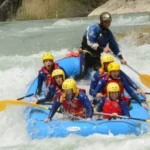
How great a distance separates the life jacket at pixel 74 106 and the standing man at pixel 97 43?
1478 millimetres

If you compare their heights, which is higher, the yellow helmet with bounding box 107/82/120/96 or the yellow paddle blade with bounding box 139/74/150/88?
the yellow helmet with bounding box 107/82/120/96

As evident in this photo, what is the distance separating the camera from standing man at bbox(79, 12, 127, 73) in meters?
6.93

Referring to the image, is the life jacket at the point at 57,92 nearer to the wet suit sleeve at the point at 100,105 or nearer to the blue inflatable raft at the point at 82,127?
the blue inflatable raft at the point at 82,127

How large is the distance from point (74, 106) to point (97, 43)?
68.0 inches

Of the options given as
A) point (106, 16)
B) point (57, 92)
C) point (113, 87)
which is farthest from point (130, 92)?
point (106, 16)

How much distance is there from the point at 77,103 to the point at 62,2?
1557 cm

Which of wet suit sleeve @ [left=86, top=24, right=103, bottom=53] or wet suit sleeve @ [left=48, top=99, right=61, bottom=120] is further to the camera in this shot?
wet suit sleeve @ [left=86, top=24, right=103, bottom=53]

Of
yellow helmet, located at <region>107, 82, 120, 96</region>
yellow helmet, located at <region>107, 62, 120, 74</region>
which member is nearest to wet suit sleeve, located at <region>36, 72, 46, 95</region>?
yellow helmet, located at <region>107, 62, 120, 74</region>

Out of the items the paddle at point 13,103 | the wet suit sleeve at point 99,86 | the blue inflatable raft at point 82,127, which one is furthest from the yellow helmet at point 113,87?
the paddle at point 13,103

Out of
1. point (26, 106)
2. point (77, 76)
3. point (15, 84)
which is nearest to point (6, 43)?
point (15, 84)

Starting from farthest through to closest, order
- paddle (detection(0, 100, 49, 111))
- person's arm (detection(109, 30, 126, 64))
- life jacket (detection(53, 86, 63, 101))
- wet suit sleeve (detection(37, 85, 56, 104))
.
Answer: person's arm (detection(109, 30, 126, 64)), wet suit sleeve (detection(37, 85, 56, 104)), paddle (detection(0, 100, 49, 111)), life jacket (detection(53, 86, 63, 101))

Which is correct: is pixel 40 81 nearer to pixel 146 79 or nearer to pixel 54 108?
pixel 54 108

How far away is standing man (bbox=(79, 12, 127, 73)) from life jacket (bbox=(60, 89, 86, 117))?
1478 mm

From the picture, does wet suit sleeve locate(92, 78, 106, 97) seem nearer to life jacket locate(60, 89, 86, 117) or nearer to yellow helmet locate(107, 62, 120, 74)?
yellow helmet locate(107, 62, 120, 74)
